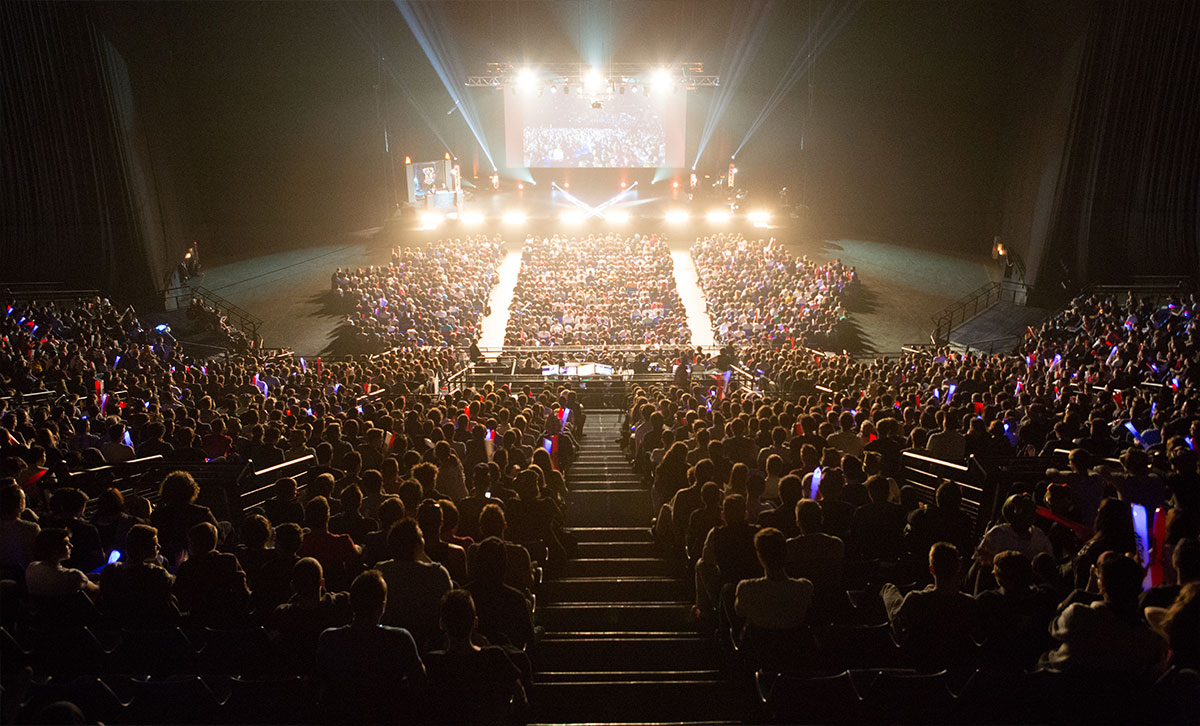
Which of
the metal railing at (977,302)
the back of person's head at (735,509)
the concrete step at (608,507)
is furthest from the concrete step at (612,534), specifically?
the metal railing at (977,302)

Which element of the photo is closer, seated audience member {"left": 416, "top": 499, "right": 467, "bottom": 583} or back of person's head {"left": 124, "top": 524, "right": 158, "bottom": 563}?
back of person's head {"left": 124, "top": 524, "right": 158, "bottom": 563}

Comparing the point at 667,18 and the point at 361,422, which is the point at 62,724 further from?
the point at 667,18

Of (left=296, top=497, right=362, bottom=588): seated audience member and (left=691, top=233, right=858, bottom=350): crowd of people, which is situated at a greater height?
(left=296, top=497, right=362, bottom=588): seated audience member

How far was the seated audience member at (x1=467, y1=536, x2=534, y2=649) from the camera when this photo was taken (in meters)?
4.02

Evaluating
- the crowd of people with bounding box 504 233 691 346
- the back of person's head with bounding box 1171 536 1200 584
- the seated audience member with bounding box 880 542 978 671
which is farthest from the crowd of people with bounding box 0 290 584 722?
the crowd of people with bounding box 504 233 691 346

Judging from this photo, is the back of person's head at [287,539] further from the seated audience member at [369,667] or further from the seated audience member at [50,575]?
the seated audience member at [50,575]

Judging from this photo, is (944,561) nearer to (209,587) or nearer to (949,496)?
(949,496)

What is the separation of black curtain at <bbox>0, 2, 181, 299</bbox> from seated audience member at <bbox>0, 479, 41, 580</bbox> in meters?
23.6

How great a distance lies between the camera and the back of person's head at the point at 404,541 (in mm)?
3873

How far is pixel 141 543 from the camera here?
389cm

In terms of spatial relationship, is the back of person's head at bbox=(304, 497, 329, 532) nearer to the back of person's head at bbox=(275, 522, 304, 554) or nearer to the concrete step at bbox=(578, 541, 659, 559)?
the back of person's head at bbox=(275, 522, 304, 554)

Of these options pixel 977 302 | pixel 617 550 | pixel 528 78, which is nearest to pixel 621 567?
pixel 617 550

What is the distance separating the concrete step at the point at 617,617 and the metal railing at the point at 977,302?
2276 cm

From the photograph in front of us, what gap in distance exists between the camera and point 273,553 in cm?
429
